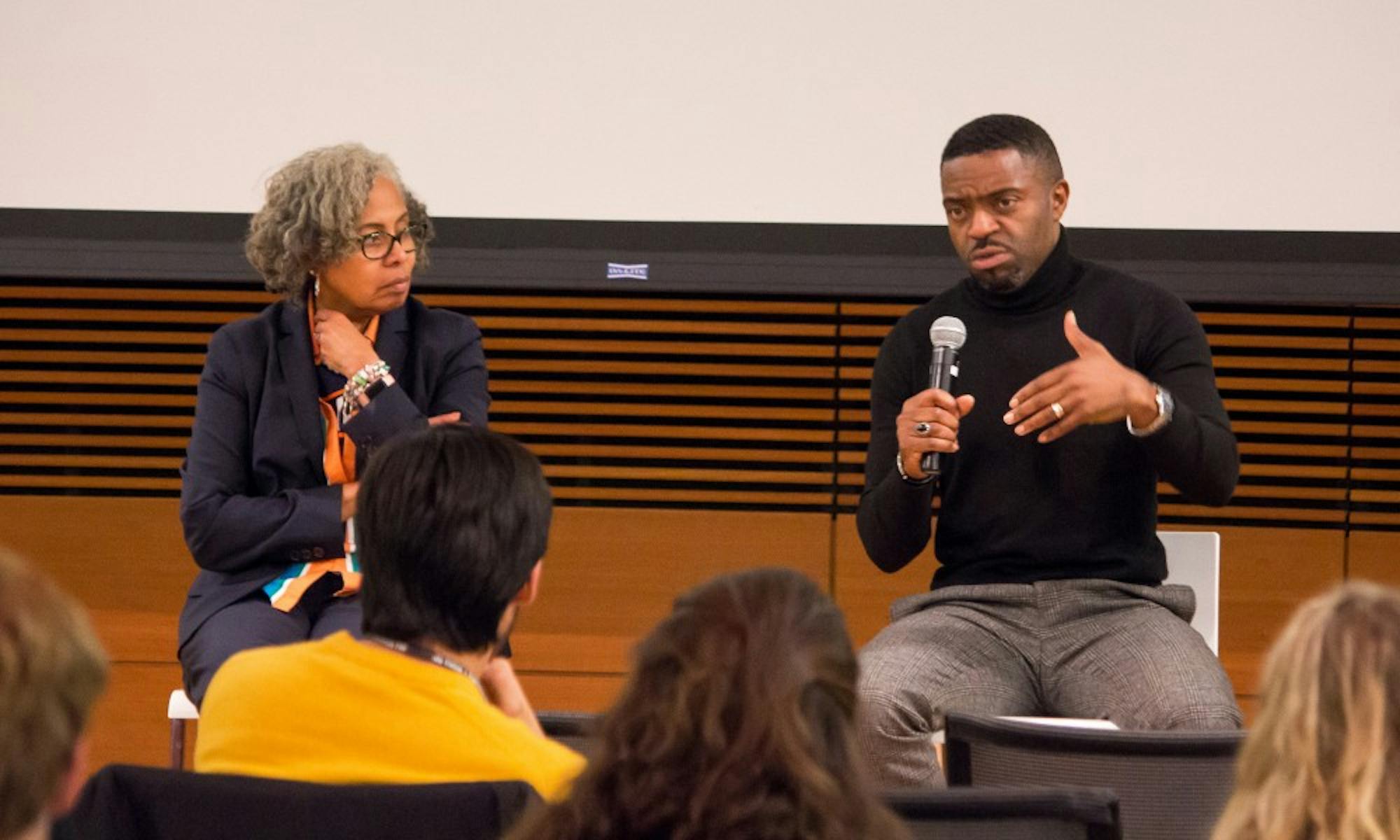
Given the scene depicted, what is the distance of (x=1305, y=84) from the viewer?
4.14 m

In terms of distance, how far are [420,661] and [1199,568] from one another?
2.03 m

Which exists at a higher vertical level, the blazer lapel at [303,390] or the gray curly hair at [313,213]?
the gray curly hair at [313,213]

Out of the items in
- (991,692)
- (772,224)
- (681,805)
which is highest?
(772,224)

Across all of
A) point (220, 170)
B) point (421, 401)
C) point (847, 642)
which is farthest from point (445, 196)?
point (847, 642)

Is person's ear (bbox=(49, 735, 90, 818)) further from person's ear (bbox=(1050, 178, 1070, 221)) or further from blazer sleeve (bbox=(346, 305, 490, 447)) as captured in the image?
person's ear (bbox=(1050, 178, 1070, 221))

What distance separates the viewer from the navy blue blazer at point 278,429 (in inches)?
121

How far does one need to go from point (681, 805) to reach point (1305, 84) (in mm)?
3431

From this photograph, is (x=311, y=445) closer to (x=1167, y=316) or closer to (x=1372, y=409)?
(x=1167, y=316)

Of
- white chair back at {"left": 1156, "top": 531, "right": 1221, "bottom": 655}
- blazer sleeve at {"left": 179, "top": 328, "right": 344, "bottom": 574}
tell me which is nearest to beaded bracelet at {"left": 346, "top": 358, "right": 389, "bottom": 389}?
blazer sleeve at {"left": 179, "top": 328, "right": 344, "bottom": 574}

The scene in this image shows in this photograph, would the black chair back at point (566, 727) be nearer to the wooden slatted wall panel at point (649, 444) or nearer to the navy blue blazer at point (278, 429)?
the navy blue blazer at point (278, 429)

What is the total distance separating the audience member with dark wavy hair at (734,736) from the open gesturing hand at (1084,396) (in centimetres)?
156

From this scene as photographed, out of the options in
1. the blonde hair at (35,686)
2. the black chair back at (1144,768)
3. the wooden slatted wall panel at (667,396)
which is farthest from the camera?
the wooden slatted wall panel at (667,396)

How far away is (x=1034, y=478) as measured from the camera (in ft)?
10.1

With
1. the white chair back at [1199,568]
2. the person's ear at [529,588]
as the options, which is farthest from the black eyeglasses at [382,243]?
the white chair back at [1199,568]
